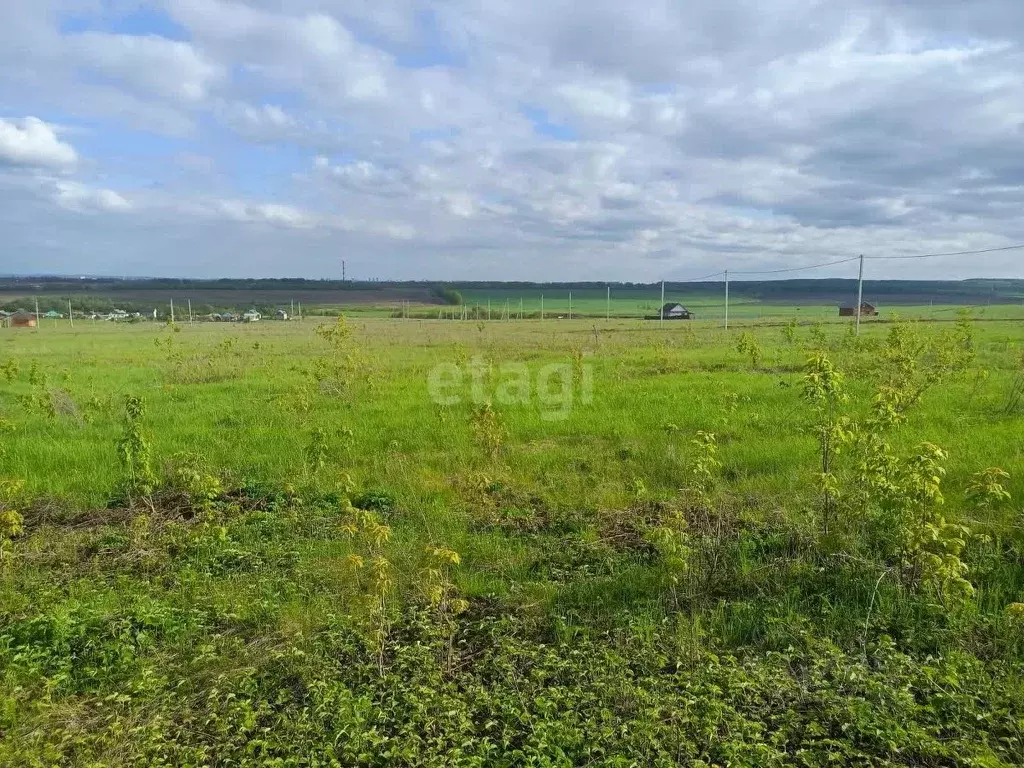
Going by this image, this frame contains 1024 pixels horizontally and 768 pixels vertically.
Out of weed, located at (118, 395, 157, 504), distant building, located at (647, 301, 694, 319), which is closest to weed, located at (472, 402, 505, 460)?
weed, located at (118, 395, 157, 504)

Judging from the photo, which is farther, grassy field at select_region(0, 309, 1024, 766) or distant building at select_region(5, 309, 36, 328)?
distant building at select_region(5, 309, 36, 328)

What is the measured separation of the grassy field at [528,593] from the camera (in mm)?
2814

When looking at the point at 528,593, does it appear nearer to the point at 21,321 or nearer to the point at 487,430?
the point at 487,430

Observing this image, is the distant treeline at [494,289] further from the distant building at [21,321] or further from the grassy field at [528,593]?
the grassy field at [528,593]

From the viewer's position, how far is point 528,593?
4168 millimetres

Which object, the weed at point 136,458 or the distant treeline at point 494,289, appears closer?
the weed at point 136,458

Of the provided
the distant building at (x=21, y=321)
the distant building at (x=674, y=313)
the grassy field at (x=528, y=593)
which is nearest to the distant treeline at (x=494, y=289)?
the distant building at (x=674, y=313)

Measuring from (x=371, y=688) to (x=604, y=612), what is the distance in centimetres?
148

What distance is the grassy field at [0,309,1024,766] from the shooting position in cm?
281

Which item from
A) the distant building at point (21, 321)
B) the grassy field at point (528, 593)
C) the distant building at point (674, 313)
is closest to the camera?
the grassy field at point (528, 593)

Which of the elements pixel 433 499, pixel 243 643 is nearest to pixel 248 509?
pixel 433 499

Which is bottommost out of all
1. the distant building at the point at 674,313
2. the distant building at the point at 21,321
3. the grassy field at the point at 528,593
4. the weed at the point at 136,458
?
the grassy field at the point at 528,593

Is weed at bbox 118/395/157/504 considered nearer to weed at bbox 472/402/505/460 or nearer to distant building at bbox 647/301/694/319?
weed at bbox 472/402/505/460

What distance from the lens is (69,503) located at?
597 cm
